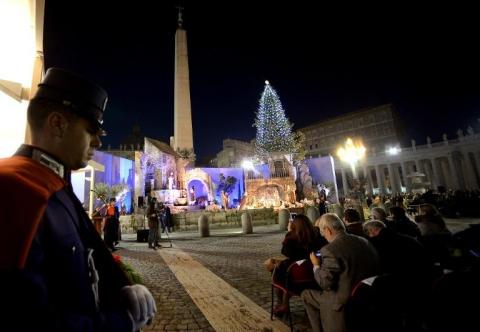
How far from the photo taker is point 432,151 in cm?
4516

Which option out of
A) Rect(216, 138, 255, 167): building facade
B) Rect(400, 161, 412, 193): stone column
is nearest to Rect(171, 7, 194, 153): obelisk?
Rect(216, 138, 255, 167): building facade

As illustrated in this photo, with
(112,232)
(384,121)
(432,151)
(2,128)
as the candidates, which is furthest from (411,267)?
(384,121)

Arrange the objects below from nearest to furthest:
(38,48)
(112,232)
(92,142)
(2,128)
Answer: (92,142)
(2,128)
(38,48)
(112,232)

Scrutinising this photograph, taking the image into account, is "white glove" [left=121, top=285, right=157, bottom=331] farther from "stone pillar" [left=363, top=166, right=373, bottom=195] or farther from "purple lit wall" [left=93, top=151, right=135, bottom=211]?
"stone pillar" [left=363, top=166, right=373, bottom=195]

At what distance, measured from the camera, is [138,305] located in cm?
117

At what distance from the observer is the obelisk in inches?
→ 1164

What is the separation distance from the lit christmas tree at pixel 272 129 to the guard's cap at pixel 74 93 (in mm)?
30612

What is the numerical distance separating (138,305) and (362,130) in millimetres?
63930

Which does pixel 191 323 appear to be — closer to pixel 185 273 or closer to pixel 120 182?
pixel 185 273

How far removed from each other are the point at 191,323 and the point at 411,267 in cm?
289

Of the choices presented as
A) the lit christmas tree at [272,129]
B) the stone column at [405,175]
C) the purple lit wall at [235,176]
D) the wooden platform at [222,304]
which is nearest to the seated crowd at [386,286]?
the wooden platform at [222,304]

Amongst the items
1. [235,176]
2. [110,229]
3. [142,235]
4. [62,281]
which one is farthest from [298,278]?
[235,176]

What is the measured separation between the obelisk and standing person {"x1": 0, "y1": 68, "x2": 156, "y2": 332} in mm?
28597

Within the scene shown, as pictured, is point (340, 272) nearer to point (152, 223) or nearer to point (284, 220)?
point (152, 223)
